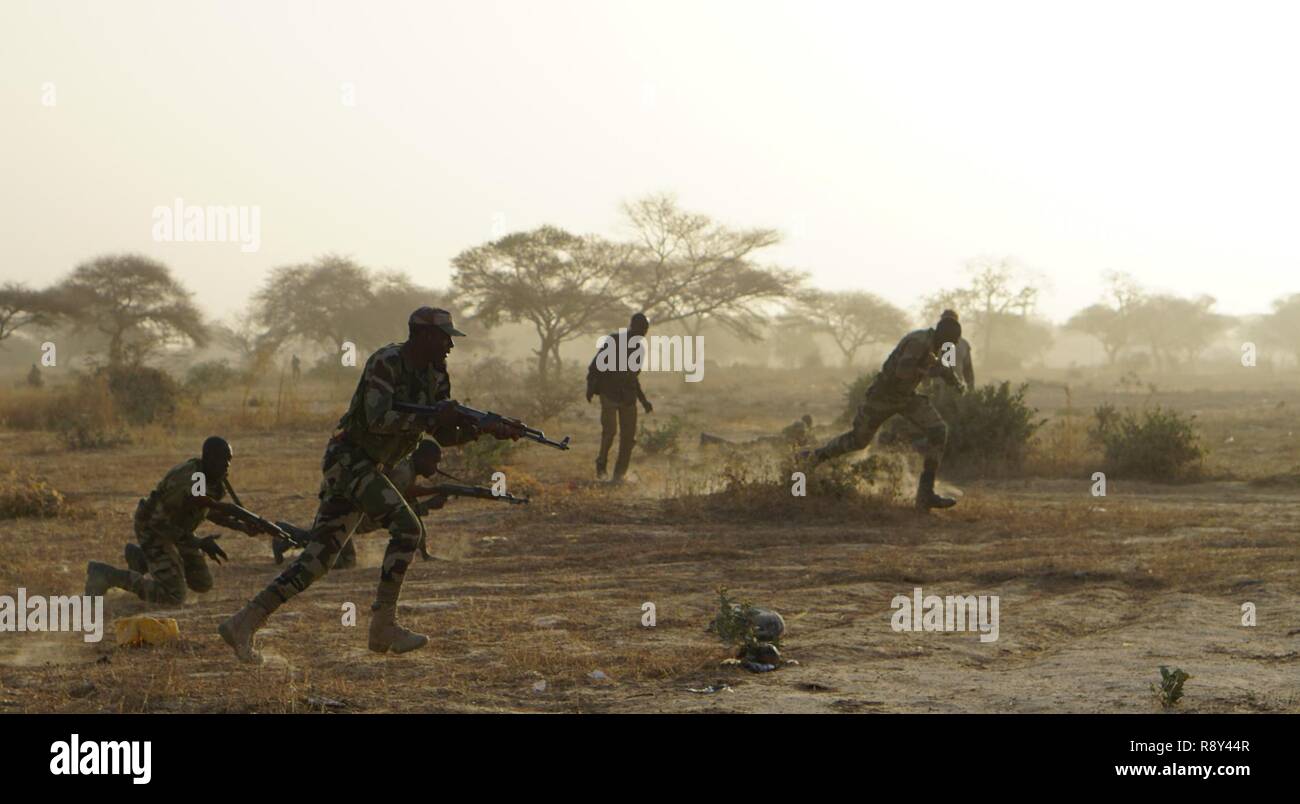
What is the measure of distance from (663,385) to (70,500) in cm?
3270

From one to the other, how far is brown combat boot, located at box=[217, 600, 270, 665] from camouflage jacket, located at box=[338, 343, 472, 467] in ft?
2.83

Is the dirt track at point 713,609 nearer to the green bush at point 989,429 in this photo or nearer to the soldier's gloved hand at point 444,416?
the soldier's gloved hand at point 444,416

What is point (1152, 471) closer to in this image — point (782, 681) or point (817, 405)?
point (782, 681)

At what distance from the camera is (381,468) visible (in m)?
6.26

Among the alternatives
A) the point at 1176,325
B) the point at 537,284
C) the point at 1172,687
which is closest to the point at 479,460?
the point at 1172,687

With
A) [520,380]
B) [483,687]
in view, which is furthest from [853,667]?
[520,380]

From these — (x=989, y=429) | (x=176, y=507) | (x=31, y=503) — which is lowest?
(x=31, y=503)

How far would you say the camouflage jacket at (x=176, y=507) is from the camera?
795 centimetres

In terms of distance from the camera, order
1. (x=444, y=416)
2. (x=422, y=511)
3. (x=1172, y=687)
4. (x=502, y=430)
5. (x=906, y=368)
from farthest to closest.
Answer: (x=906, y=368) → (x=422, y=511) → (x=502, y=430) → (x=444, y=416) → (x=1172, y=687)

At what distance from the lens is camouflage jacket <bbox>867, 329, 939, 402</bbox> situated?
11.4 meters

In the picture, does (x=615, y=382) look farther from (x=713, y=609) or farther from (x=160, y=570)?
(x=160, y=570)

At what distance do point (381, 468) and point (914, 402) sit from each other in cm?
642

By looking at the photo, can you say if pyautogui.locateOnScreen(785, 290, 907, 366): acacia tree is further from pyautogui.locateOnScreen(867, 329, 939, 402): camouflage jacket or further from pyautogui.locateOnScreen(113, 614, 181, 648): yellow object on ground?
pyautogui.locateOnScreen(113, 614, 181, 648): yellow object on ground

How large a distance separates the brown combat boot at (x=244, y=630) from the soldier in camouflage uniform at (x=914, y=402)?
6.34 m
